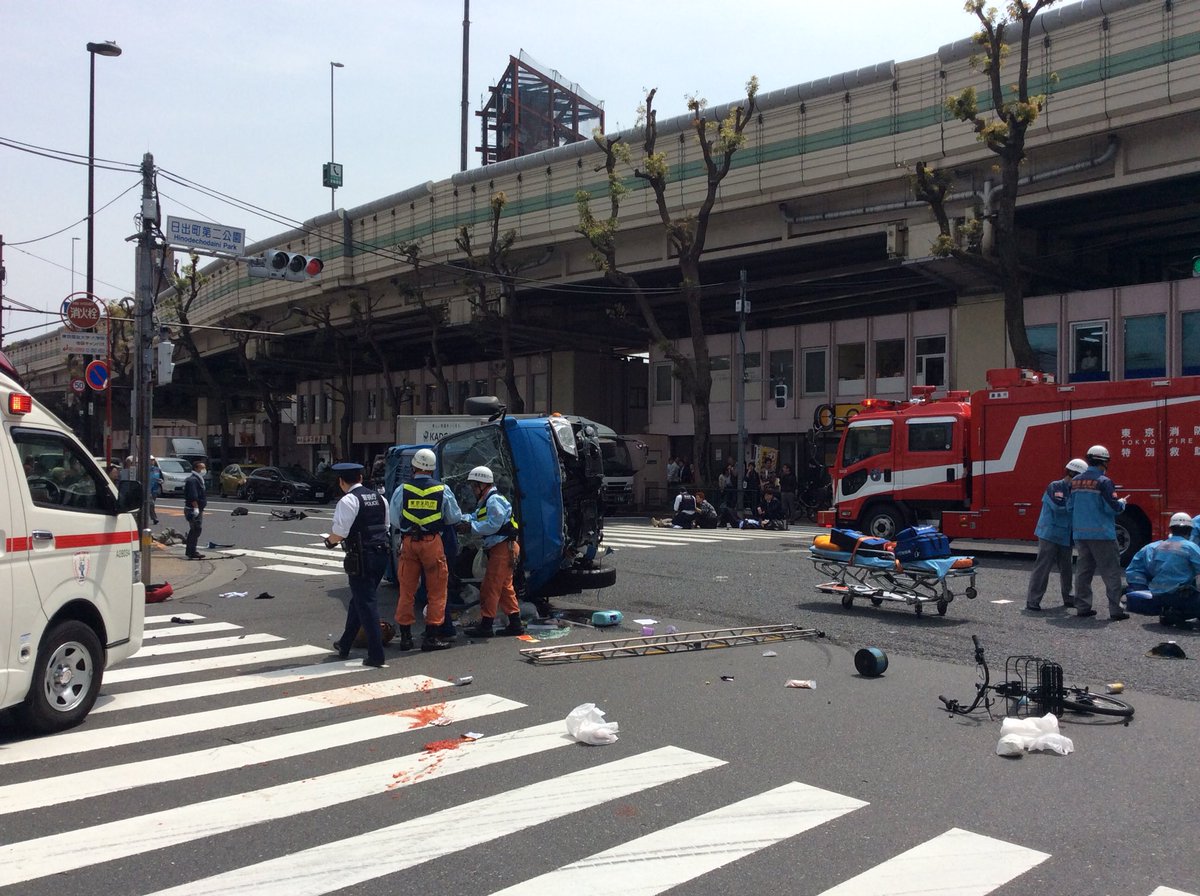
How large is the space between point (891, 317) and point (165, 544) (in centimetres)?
2309

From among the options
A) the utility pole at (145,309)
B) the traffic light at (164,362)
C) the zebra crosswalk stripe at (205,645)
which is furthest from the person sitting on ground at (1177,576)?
the traffic light at (164,362)

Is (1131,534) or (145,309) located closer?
(145,309)

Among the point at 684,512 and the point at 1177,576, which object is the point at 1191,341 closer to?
the point at 684,512

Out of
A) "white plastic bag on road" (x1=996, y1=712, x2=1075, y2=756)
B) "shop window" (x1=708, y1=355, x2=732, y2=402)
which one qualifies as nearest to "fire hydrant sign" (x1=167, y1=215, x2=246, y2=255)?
"white plastic bag on road" (x1=996, y1=712, x2=1075, y2=756)

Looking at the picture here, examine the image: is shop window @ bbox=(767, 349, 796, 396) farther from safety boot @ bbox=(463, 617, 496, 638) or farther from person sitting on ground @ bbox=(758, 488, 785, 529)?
safety boot @ bbox=(463, 617, 496, 638)

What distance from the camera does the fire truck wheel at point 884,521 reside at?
1895cm

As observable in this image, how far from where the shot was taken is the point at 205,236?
16.0 m

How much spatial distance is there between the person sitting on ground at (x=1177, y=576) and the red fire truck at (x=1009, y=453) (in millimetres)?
5952

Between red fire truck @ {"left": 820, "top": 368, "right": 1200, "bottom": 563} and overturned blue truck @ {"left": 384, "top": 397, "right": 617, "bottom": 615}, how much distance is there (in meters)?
9.12

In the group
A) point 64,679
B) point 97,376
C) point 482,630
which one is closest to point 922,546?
point 482,630

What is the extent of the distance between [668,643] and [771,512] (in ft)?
58.1

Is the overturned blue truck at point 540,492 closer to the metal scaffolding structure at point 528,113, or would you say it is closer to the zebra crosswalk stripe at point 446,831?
the zebra crosswalk stripe at point 446,831

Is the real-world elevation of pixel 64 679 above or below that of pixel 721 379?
below

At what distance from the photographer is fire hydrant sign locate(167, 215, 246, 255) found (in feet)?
50.8
